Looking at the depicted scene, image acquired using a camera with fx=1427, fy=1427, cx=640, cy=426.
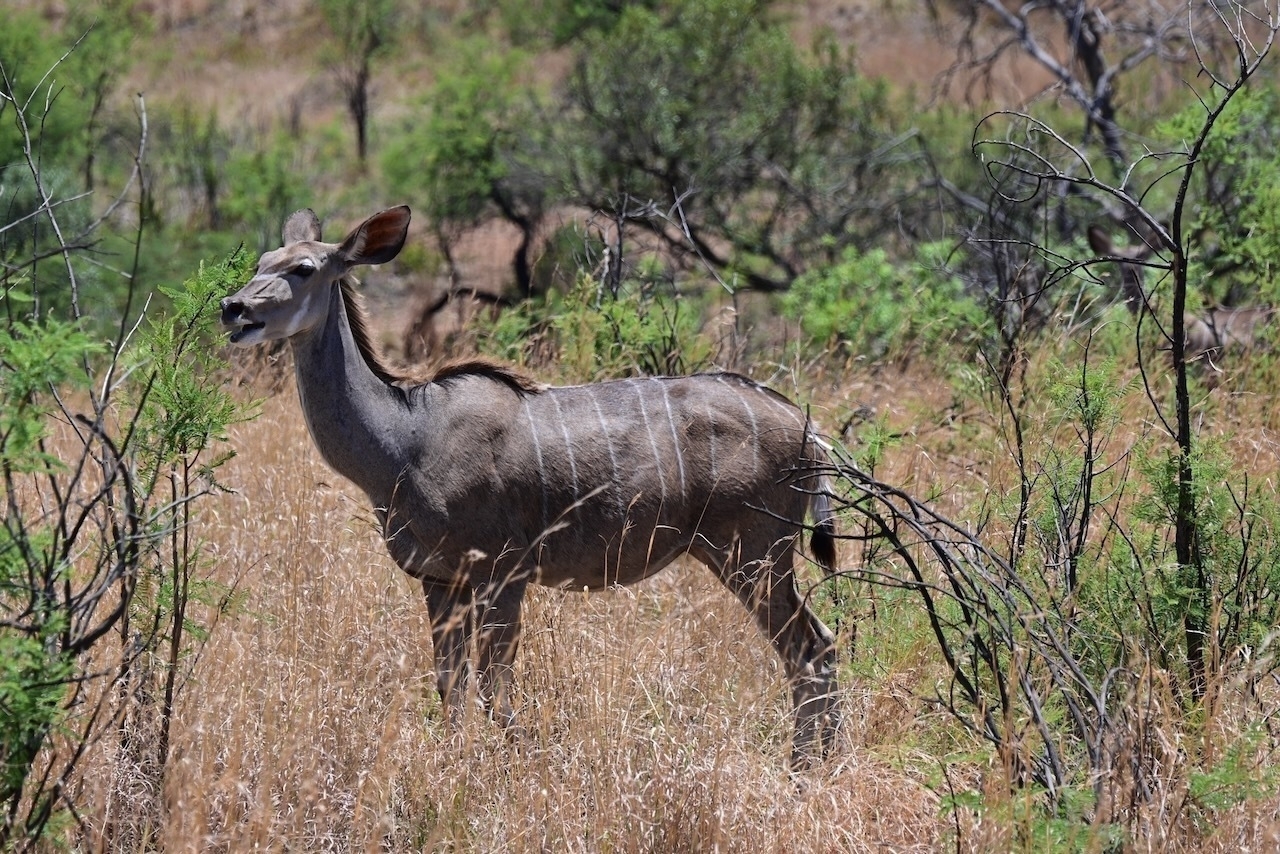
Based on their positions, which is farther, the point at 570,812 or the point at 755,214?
the point at 755,214

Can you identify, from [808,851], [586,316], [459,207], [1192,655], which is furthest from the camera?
[459,207]

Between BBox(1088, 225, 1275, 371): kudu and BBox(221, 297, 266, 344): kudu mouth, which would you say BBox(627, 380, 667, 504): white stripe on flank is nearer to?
BBox(221, 297, 266, 344): kudu mouth

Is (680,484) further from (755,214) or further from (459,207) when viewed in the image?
(459,207)

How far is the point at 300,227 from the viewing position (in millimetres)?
5145

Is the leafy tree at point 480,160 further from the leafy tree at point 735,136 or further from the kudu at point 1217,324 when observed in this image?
the kudu at point 1217,324

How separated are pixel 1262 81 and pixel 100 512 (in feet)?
35.4

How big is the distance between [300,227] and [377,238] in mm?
354

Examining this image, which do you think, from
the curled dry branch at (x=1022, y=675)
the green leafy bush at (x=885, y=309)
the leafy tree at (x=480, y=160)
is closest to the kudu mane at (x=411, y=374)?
the curled dry branch at (x=1022, y=675)

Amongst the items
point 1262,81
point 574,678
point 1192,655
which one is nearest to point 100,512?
point 574,678

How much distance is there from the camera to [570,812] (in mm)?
3834

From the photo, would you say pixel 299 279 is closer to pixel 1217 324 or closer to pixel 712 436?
pixel 712 436

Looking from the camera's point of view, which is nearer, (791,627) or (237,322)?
(237,322)

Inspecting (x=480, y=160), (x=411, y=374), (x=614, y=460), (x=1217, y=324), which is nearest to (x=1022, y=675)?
(x=614, y=460)

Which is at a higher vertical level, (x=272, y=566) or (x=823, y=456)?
(x=823, y=456)
